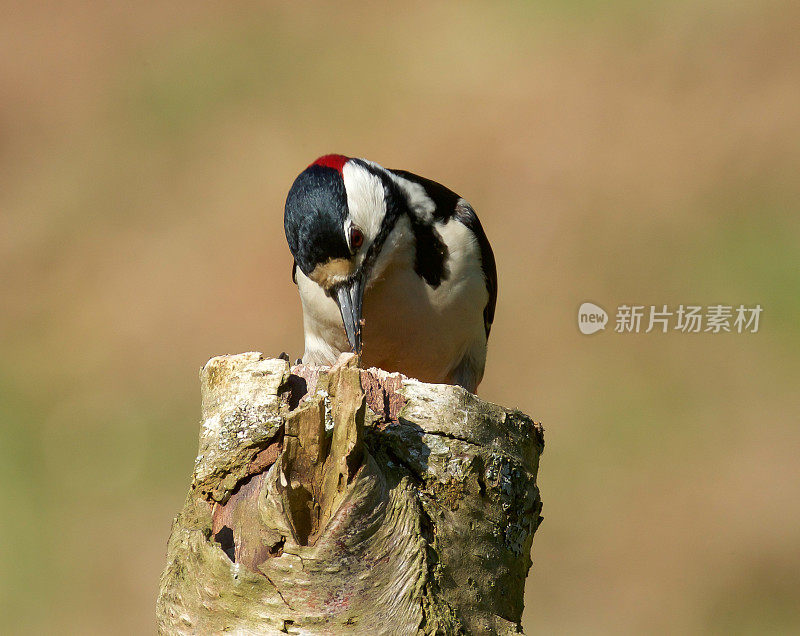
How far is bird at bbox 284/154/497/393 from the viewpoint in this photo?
14.8ft

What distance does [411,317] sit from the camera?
16.5ft

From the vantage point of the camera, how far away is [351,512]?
9.17 feet

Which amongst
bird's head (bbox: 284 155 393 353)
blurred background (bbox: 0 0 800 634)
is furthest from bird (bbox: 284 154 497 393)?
blurred background (bbox: 0 0 800 634)

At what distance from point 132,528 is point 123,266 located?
254cm

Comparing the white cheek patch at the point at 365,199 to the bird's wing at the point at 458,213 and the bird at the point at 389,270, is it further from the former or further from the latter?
the bird's wing at the point at 458,213

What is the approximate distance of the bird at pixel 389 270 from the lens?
14.8 feet

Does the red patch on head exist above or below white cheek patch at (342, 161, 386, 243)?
above

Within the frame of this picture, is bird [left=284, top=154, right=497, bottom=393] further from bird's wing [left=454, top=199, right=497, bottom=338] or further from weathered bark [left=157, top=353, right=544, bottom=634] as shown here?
weathered bark [left=157, top=353, right=544, bottom=634]

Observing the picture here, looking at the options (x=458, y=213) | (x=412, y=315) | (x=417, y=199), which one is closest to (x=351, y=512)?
(x=412, y=315)

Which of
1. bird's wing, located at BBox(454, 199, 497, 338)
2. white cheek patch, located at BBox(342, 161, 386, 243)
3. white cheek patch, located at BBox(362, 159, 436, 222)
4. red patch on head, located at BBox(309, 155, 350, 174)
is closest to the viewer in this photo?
white cheek patch, located at BBox(342, 161, 386, 243)

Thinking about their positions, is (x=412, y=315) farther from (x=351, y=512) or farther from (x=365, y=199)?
(x=351, y=512)

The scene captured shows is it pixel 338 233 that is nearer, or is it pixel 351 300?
pixel 338 233

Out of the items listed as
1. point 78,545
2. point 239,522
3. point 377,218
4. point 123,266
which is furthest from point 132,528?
point 239,522

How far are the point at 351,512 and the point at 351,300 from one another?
6.15 ft
